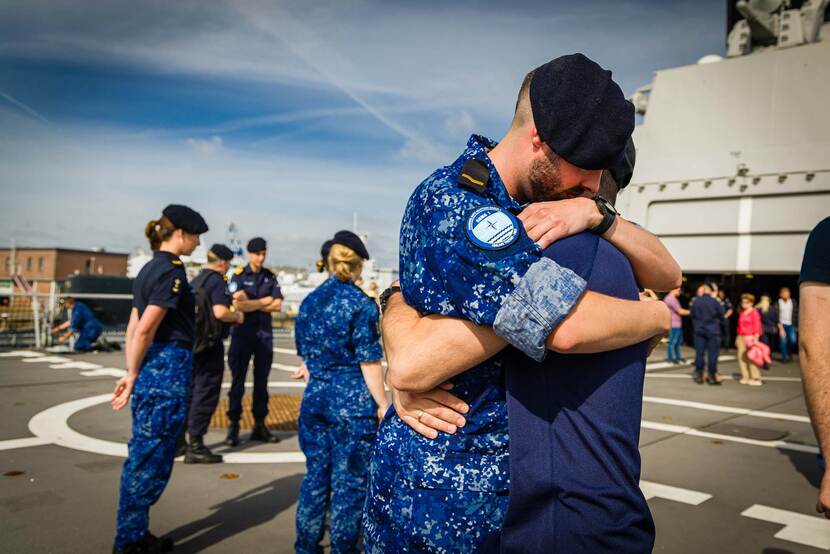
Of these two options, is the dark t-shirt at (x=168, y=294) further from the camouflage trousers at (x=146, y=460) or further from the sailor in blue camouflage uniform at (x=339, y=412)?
the sailor in blue camouflage uniform at (x=339, y=412)

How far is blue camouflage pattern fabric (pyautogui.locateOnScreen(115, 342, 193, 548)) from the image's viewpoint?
12.3 feet

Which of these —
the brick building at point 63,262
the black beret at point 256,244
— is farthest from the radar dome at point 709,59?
the brick building at point 63,262

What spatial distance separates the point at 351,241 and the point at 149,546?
242 centimetres

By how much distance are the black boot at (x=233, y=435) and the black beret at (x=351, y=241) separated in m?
3.49

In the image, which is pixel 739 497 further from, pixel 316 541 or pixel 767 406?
pixel 767 406

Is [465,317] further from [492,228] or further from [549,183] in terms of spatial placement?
[549,183]

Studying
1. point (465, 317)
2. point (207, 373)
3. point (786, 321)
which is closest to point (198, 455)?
point (207, 373)

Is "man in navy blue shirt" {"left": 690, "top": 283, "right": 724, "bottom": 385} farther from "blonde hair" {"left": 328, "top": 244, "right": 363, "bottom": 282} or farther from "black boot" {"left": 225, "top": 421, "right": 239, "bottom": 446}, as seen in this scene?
"blonde hair" {"left": 328, "top": 244, "right": 363, "bottom": 282}

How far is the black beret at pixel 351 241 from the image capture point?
4.29m

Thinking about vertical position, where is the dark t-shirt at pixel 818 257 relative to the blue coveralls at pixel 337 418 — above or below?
above

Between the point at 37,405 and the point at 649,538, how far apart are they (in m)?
9.15

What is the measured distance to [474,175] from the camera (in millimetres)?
1549

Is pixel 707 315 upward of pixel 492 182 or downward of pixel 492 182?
downward

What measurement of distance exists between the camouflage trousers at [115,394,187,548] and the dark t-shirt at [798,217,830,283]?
3.72m
